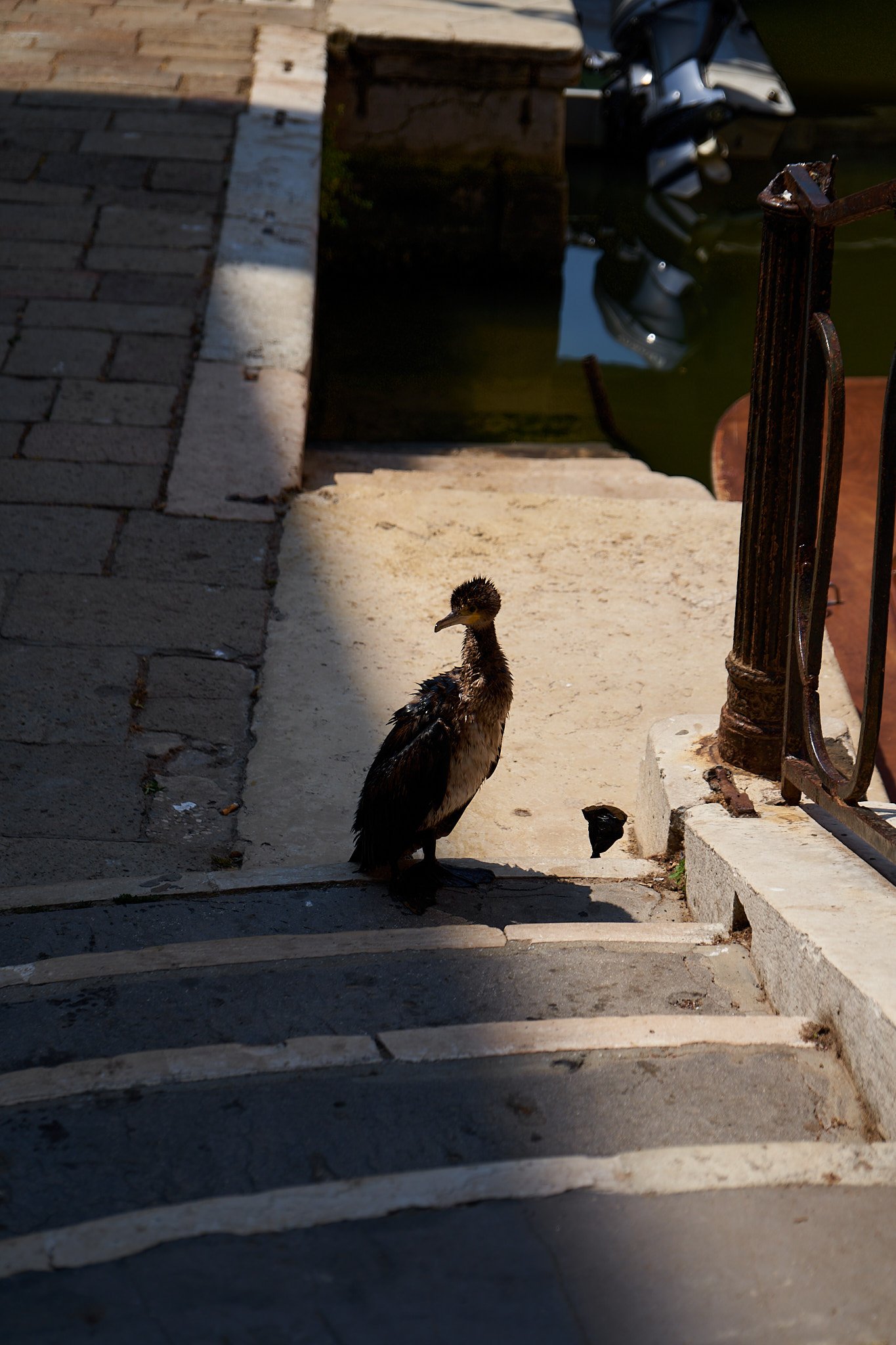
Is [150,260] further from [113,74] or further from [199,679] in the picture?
[199,679]

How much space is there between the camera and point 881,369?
927 cm

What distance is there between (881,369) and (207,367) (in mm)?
5996

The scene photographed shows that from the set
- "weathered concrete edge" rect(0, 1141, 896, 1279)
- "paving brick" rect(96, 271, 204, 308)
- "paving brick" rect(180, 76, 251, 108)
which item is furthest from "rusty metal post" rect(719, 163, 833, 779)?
"paving brick" rect(180, 76, 251, 108)

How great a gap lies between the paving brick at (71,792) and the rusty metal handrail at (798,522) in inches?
56.1

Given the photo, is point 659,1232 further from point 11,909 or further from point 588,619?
point 588,619

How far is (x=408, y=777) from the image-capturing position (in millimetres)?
2570

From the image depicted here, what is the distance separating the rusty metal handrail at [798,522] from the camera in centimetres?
192

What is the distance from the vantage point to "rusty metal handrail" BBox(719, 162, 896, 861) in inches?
75.7

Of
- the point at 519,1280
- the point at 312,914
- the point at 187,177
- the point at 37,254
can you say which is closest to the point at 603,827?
the point at 312,914

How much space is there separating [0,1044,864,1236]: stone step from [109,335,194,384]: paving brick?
3.87 metres

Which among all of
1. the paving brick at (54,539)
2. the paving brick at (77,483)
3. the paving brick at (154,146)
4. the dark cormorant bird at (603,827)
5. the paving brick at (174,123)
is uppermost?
the paving brick at (174,123)

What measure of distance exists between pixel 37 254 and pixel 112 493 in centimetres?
206

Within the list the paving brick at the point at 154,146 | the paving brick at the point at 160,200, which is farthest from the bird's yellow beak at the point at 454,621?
the paving brick at the point at 154,146

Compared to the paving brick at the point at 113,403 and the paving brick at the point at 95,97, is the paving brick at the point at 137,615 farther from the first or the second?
the paving brick at the point at 95,97
